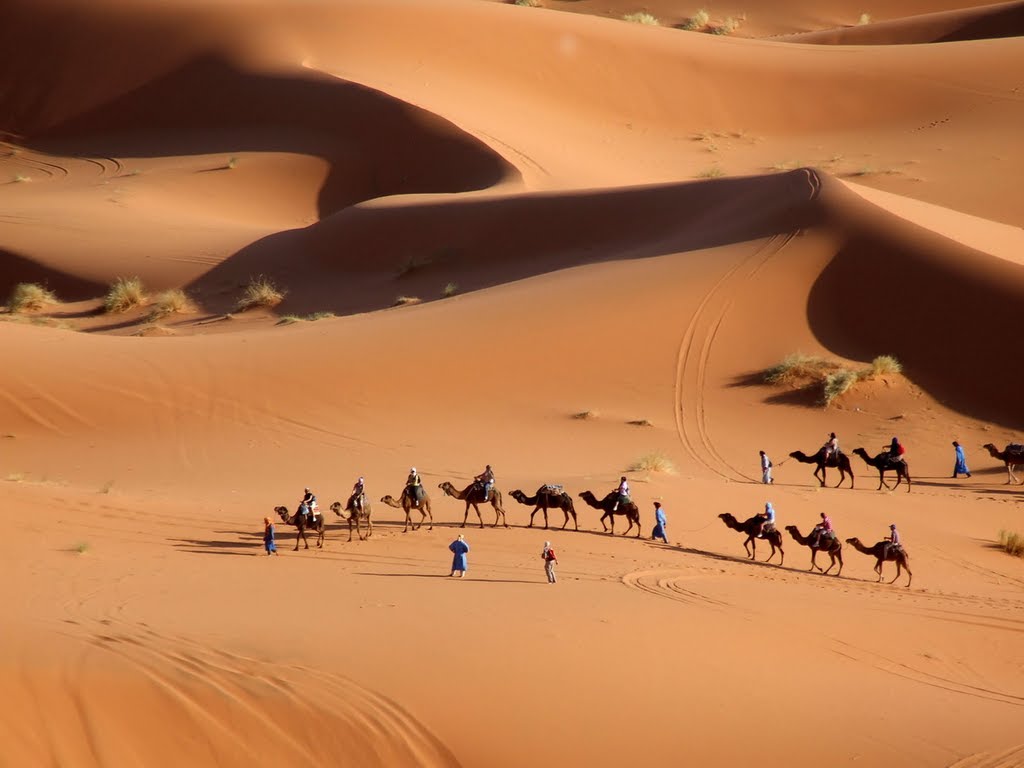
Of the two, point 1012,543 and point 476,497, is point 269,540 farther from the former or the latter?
point 1012,543

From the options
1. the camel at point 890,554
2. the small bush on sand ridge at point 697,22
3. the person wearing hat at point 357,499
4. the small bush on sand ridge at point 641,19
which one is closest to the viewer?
the camel at point 890,554

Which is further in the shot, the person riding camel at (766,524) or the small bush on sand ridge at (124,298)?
the small bush on sand ridge at (124,298)

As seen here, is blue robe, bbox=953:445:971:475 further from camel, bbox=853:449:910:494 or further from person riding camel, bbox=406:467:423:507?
Result: person riding camel, bbox=406:467:423:507

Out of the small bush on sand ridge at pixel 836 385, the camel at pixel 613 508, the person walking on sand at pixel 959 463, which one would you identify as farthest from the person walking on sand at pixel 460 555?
the small bush on sand ridge at pixel 836 385

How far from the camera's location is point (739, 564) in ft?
62.1

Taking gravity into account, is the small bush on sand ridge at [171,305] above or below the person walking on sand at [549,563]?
above

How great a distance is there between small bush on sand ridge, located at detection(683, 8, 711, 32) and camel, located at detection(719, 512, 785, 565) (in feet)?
228

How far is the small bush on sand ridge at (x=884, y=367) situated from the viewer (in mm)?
28797

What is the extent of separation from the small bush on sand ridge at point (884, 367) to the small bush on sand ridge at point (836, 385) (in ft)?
2.19

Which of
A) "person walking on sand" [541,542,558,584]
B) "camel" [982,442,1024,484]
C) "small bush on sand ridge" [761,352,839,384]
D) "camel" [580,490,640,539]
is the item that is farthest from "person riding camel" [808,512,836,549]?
"small bush on sand ridge" [761,352,839,384]

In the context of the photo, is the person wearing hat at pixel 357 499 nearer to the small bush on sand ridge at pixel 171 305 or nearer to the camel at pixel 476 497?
the camel at pixel 476 497

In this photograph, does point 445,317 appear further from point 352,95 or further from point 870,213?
point 352,95

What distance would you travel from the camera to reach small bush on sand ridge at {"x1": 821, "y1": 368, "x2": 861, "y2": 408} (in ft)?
91.8

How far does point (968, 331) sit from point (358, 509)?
17787mm
